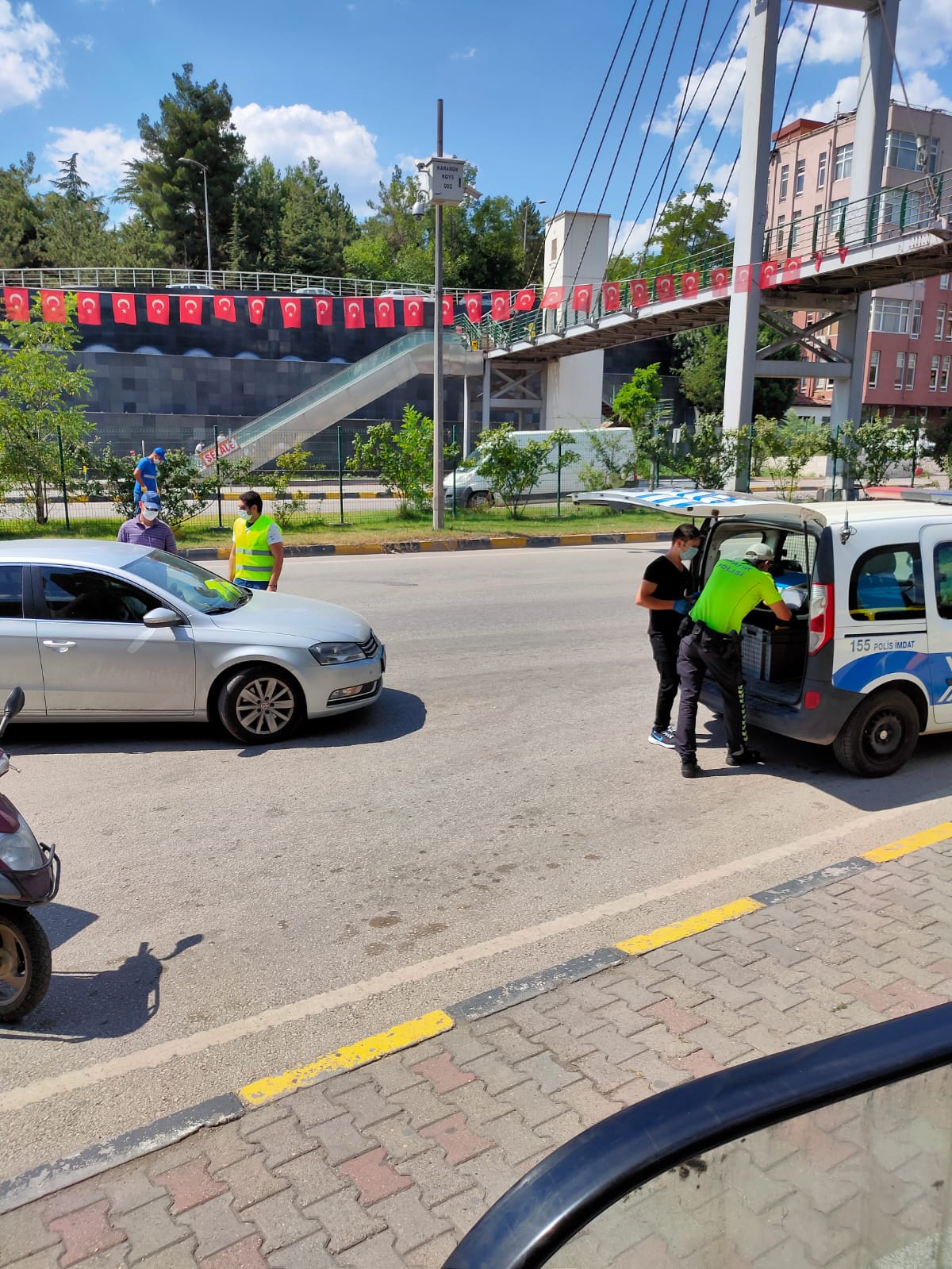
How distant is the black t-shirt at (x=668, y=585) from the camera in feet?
20.9

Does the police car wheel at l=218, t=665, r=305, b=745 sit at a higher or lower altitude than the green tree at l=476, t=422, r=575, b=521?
lower

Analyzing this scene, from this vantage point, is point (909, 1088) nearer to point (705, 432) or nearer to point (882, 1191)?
point (882, 1191)

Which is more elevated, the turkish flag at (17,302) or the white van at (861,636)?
the turkish flag at (17,302)

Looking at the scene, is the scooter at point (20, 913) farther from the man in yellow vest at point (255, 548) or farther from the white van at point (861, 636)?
the man in yellow vest at point (255, 548)

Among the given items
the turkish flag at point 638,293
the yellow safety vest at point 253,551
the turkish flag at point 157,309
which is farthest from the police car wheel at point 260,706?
the turkish flag at point 157,309

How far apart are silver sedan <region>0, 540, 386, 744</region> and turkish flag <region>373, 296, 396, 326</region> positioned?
36450mm

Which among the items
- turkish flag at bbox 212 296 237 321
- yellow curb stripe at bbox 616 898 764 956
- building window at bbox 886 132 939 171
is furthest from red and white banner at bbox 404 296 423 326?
yellow curb stripe at bbox 616 898 764 956


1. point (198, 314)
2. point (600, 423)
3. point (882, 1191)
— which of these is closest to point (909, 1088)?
point (882, 1191)

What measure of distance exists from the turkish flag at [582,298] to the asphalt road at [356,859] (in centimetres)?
2596

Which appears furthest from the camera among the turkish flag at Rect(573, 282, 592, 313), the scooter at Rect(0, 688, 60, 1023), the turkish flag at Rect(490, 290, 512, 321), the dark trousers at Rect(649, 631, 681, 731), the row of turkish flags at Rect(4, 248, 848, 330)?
the turkish flag at Rect(490, 290, 512, 321)

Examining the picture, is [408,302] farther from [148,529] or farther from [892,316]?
[148,529]

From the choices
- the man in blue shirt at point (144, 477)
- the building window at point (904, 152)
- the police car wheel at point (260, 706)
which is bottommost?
the police car wheel at point (260, 706)

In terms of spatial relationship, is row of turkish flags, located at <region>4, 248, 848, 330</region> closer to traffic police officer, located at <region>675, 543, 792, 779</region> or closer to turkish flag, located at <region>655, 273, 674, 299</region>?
turkish flag, located at <region>655, 273, 674, 299</region>

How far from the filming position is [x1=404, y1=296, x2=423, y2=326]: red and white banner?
39750 mm
